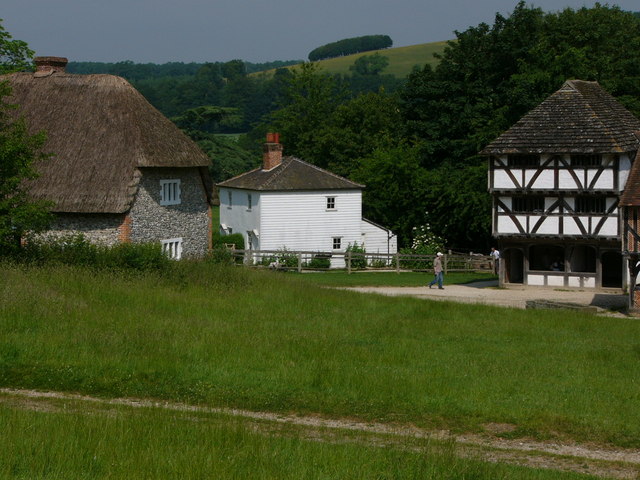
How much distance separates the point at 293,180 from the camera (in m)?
55.6

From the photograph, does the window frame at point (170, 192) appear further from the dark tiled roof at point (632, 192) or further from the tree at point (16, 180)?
the dark tiled roof at point (632, 192)

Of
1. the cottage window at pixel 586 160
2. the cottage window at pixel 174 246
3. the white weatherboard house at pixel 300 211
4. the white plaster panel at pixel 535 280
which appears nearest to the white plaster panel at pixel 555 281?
the white plaster panel at pixel 535 280

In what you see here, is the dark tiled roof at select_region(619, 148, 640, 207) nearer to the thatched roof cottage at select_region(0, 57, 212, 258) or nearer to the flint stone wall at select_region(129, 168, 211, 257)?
the thatched roof cottage at select_region(0, 57, 212, 258)

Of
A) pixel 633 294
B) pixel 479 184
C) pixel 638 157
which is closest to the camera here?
pixel 633 294

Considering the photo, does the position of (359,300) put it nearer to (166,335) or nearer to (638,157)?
(166,335)

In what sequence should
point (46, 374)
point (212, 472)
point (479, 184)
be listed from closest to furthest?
point (212, 472) < point (46, 374) < point (479, 184)

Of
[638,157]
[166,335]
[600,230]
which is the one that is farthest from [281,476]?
[600,230]

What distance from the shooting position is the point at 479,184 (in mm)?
54312

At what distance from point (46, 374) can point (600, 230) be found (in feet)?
100

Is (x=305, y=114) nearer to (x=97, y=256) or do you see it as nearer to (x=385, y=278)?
(x=385, y=278)

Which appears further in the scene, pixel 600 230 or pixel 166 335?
pixel 600 230

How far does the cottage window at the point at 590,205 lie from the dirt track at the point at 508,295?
3608 millimetres

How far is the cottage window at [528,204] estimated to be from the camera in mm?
43531

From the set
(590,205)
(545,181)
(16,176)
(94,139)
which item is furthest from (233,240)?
(16,176)
